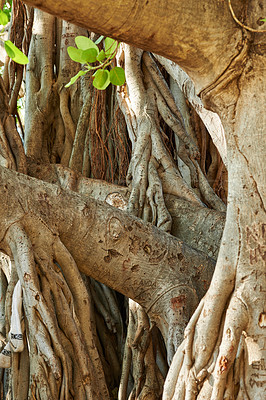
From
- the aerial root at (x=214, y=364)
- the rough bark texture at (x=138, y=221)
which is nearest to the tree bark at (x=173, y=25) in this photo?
the rough bark texture at (x=138, y=221)

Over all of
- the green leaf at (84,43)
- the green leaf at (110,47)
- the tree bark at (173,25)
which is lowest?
the tree bark at (173,25)

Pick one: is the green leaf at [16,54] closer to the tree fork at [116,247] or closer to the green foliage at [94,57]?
the green foliage at [94,57]

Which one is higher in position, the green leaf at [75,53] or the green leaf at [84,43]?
the green leaf at [84,43]

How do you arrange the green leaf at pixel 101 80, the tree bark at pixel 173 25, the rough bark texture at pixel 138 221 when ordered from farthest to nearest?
the green leaf at pixel 101 80 < the rough bark texture at pixel 138 221 < the tree bark at pixel 173 25

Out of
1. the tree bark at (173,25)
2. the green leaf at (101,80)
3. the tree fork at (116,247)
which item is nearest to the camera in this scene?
the tree bark at (173,25)

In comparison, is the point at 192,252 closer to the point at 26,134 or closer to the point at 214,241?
the point at 214,241

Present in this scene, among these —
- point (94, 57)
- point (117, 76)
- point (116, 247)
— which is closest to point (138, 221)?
point (116, 247)

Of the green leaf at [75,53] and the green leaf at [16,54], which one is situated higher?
the green leaf at [75,53]

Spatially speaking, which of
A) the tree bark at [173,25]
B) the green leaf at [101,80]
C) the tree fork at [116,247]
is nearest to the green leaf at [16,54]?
the tree bark at [173,25]

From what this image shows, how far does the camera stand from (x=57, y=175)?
3.33 metres

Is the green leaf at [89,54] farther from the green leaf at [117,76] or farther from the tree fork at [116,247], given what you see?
the tree fork at [116,247]

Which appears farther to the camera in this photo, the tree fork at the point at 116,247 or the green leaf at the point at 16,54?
the tree fork at the point at 116,247

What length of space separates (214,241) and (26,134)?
5.43ft

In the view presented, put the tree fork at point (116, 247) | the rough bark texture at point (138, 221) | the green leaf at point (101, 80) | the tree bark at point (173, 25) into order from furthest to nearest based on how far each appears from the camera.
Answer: the tree fork at point (116, 247) < the green leaf at point (101, 80) < the rough bark texture at point (138, 221) < the tree bark at point (173, 25)
